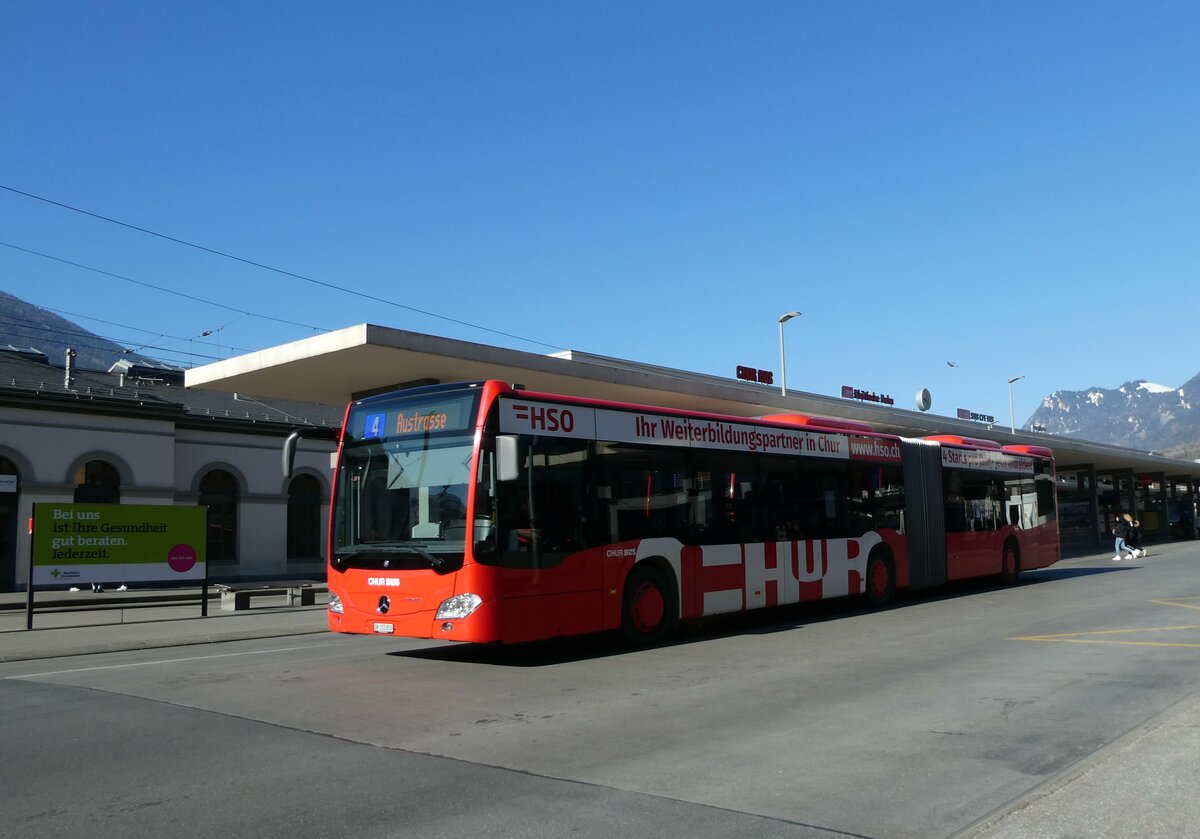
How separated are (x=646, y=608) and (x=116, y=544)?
473 inches

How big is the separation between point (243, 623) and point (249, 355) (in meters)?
6.43

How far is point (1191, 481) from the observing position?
73188 mm

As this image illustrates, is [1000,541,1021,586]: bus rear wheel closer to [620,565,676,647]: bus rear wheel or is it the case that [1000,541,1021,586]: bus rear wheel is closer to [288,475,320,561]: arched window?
[620,565,676,647]: bus rear wheel

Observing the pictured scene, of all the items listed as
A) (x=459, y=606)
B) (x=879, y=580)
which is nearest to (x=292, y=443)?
(x=459, y=606)

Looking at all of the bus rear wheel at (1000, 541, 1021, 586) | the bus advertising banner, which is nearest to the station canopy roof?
the bus advertising banner

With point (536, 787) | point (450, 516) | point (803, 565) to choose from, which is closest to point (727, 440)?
point (803, 565)

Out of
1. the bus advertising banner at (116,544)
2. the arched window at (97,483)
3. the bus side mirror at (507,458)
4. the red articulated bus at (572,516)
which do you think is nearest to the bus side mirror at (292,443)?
the red articulated bus at (572,516)

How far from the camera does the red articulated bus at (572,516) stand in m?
10.8

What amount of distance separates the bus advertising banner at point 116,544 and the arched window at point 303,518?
17.6 metres

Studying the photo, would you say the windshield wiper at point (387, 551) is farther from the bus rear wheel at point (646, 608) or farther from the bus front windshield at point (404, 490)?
the bus rear wheel at point (646, 608)

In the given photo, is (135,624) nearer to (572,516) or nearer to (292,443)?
(292,443)

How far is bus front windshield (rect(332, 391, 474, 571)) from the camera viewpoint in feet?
35.6

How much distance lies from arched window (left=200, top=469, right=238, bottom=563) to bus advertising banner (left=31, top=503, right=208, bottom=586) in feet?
50.5

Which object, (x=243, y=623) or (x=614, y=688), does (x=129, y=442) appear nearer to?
(x=243, y=623)
